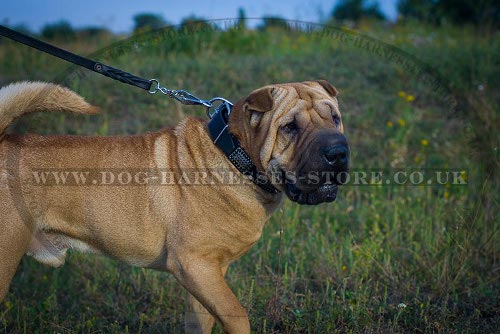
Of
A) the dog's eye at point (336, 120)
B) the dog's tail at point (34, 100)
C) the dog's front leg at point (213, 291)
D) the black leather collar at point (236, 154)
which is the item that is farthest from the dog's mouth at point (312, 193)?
the dog's tail at point (34, 100)

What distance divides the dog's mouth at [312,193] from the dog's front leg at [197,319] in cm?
109

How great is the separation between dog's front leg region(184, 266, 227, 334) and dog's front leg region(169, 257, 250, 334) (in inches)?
23.8

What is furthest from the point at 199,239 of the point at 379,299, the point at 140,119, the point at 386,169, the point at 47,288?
the point at 140,119

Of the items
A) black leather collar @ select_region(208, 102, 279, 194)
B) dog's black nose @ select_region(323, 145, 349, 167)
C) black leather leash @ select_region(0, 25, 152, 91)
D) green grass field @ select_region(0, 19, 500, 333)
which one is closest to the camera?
dog's black nose @ select_region(323, 145, 349, 167)

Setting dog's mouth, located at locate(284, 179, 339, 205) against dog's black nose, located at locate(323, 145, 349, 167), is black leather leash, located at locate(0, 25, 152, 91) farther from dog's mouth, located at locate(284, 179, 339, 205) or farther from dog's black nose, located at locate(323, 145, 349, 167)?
dog's black nose, located at locate(323, 145, 349, 167)

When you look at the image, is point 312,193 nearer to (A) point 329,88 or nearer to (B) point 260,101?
(B) point 260,101

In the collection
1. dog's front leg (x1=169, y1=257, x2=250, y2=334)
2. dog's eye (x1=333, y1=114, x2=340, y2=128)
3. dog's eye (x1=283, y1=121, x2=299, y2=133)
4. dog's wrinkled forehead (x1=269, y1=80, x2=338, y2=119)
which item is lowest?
dog's front leg (x1=169, y1=257, x2=250, y2=334)

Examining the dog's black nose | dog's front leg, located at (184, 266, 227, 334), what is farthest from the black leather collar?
dog's front leg, located at (184, 266, 227, 334)

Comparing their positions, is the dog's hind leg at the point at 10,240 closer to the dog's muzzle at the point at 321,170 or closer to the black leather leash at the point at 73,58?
the black leather leash at the point at 73,58

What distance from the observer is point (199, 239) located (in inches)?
128

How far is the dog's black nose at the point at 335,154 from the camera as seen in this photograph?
296cm

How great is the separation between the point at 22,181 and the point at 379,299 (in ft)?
8.37

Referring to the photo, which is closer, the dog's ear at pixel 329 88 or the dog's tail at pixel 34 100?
the dog's tail at pixel 34 100

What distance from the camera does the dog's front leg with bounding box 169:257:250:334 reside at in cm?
313
